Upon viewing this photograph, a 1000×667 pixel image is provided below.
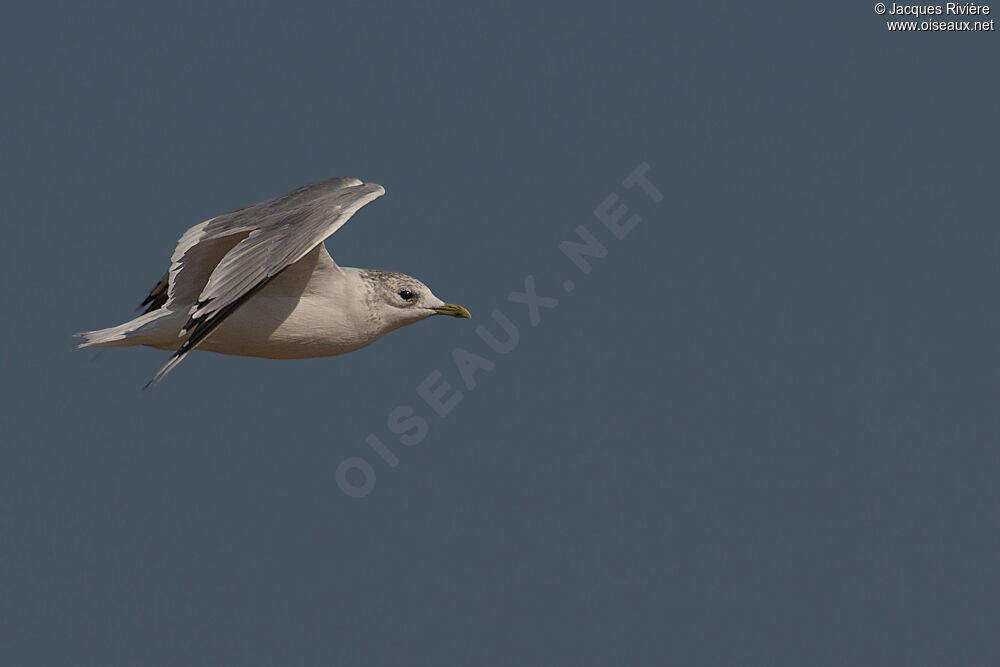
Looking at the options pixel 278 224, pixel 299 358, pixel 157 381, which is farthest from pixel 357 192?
pixel 157 381

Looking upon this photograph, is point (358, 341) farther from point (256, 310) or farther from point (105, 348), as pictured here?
point (105, 348)

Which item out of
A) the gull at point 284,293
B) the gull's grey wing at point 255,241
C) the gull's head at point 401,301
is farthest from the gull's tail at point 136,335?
the gull's head at point 401,301

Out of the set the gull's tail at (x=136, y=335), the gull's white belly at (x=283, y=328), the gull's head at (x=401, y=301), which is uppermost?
the gull's tail at (x=136, y=335)

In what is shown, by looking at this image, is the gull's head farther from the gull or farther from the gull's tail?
the gull's tail

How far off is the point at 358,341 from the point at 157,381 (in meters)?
2.14

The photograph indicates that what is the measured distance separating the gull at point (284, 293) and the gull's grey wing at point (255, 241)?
1 cm

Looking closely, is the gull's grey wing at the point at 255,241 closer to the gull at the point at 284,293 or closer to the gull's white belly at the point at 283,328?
the gull at the point at 284,293

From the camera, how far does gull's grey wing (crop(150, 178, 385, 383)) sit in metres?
8.28

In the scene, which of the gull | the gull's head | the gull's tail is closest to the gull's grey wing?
the gull

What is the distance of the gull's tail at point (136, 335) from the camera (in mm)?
9438

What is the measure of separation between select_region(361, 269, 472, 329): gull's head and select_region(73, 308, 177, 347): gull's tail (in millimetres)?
1637

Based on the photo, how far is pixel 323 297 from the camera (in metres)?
9.53

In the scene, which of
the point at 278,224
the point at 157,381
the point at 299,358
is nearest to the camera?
the point at 157,381

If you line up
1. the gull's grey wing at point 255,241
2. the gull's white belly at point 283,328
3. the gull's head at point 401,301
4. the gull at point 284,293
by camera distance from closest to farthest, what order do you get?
1. the gull's grey wing at point 255,241
2. the gull at point 284,293
3. the gull's white belly at point 283,328
4. the gull's head at point 401,301
